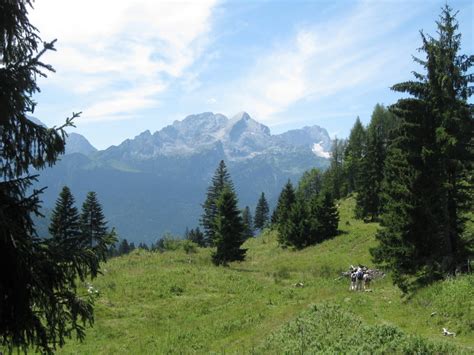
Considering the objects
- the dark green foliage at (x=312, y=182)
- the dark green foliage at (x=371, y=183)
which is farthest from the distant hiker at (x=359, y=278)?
the dark green foliage at (x=312, y=182)

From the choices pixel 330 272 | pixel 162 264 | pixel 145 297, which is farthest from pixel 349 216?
pixel 145 297

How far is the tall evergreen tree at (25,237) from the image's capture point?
284 inches

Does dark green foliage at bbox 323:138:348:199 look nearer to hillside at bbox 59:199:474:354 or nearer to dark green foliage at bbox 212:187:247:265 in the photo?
dark green foliage at bbox 212:187:247:265

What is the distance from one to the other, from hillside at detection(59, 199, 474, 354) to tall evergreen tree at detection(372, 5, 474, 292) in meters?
2.91

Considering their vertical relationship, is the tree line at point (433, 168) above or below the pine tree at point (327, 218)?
above

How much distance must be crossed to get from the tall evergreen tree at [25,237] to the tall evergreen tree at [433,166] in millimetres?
20778

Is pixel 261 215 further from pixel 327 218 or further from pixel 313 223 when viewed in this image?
pixel 327 218

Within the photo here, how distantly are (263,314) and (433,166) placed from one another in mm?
13021

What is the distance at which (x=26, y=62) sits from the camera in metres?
7.67

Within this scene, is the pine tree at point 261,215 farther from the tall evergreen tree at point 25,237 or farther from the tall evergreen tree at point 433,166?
the tall evergreen tree at point 25,237

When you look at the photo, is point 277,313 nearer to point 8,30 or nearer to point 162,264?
point 8,30

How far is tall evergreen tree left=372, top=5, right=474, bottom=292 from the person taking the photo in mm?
24094

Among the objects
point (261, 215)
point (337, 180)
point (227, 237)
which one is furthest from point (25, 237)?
point (261, 215)

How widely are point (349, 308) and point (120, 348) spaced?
11476 millimetres
